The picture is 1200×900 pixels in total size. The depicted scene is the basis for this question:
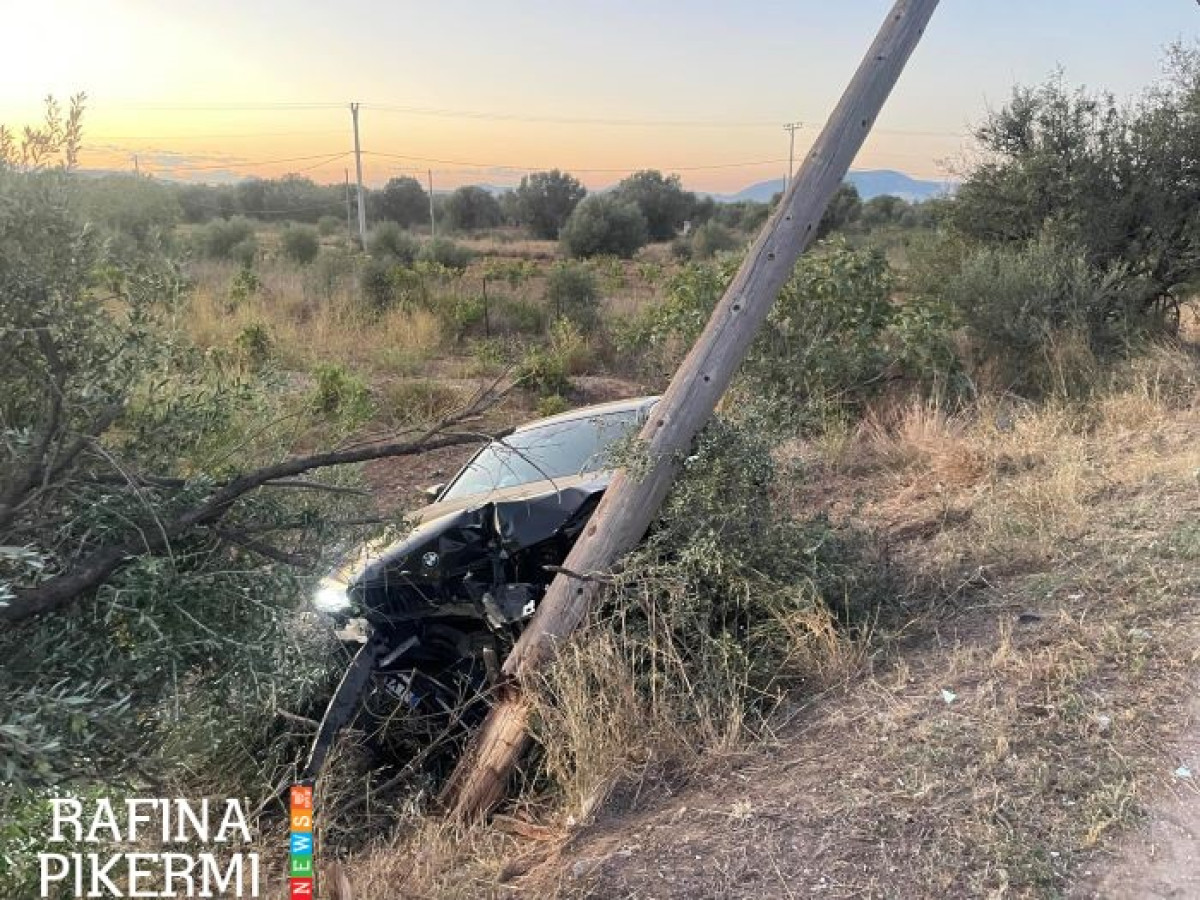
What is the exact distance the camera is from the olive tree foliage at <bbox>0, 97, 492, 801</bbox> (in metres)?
2.16

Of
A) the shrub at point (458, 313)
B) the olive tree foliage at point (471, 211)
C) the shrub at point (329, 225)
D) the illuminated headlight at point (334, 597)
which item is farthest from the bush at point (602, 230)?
the illuminated headlight at point (334, 597)

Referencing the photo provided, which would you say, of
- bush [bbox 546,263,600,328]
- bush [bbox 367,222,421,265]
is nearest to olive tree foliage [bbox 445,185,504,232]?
bush [bbox 367,222,421,265]

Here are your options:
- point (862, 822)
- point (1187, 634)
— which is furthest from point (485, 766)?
point (1187, 634)

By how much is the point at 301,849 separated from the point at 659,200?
49726mm

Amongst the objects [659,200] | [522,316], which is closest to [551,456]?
[522,316]

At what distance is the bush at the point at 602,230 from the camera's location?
3747 cm

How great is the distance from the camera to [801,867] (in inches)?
105

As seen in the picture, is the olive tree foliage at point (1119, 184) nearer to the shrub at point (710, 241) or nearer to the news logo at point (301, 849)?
the news logo at point (301, 849)

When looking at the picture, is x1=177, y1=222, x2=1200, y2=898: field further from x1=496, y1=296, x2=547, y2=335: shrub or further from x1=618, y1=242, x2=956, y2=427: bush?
x1=496, y1=296, x2=547, y2=335: shrub

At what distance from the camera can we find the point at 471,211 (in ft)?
184

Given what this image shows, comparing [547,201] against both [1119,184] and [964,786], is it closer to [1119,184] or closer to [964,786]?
[1119,184]

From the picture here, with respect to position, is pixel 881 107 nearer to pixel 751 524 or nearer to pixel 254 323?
pixel 751 524

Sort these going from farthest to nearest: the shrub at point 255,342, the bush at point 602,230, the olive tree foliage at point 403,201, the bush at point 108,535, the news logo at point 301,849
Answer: the olive tree foliage at point 403,201, the bush at point 602,230, the shrub at point 255,342, the news logo at point 301,849, the bush at point 108,535

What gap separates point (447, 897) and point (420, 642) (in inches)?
65.4
